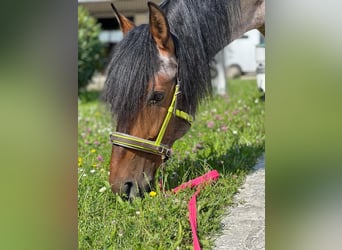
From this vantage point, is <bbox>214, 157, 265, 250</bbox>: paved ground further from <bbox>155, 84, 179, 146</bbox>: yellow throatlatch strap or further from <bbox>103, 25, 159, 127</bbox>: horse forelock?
<bbox>103, 25, 159, 127</bbox>: horse forelock

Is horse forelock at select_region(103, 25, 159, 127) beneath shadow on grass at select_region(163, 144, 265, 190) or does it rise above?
above

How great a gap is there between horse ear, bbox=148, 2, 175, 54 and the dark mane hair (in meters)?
0.03

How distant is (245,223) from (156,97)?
0.60 m

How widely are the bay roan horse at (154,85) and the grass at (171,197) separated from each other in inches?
4.3

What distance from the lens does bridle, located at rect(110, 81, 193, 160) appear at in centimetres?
171

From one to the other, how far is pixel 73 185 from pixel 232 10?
1.05 m

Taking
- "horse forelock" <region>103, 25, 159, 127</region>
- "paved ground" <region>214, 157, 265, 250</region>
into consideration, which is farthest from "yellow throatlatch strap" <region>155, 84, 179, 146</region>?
"paved ground" <region>214, 157, 265, 250</region>

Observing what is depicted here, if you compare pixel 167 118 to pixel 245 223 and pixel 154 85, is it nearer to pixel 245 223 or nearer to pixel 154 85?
pixel 154 85

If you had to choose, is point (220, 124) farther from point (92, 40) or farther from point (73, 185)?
point (92, 40)

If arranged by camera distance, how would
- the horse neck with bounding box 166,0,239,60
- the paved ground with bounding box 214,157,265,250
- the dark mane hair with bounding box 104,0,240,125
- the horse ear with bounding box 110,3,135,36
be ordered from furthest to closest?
the horse ear with bounding box 110,3,135,36 → the horse neck with bounding box 166,0,239,60 → the dark mane hair with bounding box 104,0,240,125 → the paved ground with bounding box 214,157,265,250

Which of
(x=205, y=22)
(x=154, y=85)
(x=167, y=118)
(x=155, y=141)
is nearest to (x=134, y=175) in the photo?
(x=155, y=141)

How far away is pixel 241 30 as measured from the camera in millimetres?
2092

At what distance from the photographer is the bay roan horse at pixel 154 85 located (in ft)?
5.60
